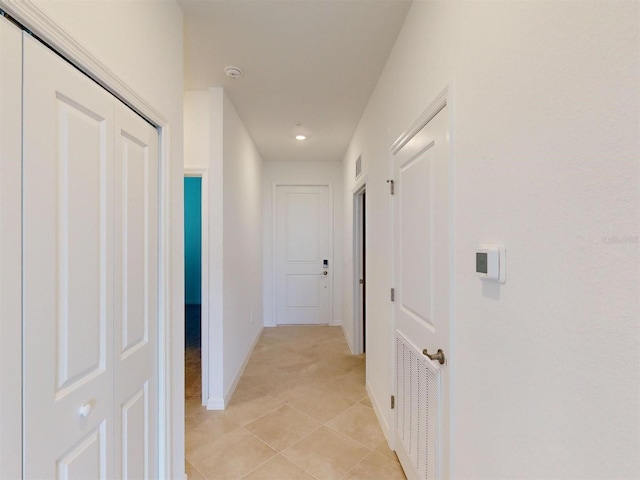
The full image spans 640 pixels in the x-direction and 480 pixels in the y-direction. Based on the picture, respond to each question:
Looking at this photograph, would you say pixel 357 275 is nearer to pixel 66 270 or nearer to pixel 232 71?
pixel 232 71

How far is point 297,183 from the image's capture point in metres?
5.16

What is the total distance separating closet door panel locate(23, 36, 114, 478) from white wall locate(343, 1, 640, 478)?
129cm

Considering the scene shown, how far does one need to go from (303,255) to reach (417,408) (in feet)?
12.2

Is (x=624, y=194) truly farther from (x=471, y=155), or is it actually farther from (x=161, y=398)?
(x=161, y=398)

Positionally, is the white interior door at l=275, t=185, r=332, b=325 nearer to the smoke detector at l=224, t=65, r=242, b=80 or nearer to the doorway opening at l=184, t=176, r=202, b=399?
the doorway opening at l=184, t=176, r=202, b=399

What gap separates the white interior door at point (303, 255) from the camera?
521 cm

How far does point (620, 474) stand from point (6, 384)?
4.28ft

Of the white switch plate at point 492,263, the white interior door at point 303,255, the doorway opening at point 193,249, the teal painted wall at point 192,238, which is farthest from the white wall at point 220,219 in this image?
the teal painted wall at point 192,238

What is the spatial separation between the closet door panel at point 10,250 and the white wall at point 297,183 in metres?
4.37

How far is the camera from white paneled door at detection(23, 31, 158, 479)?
2.68 ft

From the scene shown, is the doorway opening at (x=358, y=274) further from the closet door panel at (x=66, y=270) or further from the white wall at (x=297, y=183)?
the closet door panel at (x=66, y=270)

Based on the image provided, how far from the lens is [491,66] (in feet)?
3.26

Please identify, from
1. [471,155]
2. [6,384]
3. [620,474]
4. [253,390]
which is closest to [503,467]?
[620,474]

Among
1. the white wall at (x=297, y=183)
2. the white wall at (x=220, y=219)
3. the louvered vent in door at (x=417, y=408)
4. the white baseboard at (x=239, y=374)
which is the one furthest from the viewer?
the white wall at (x=297, y=183)
